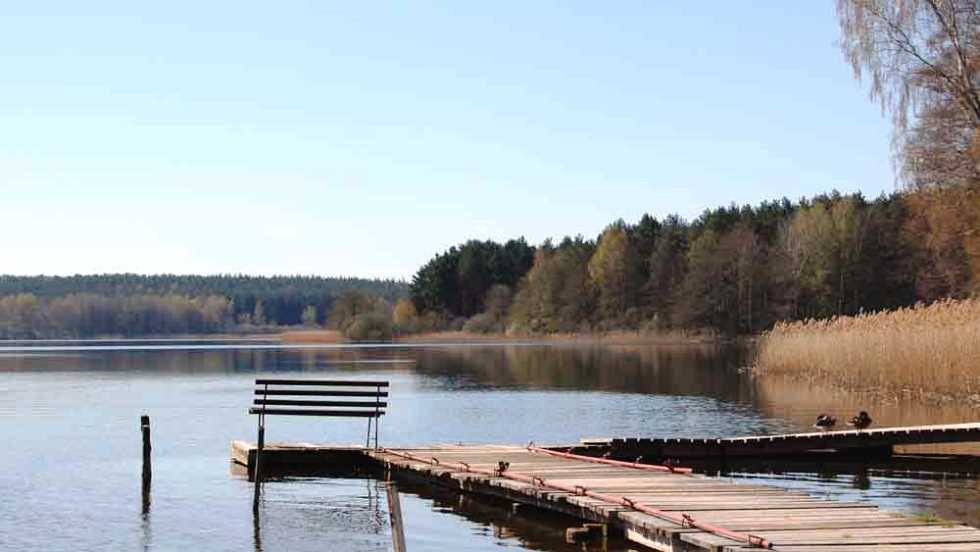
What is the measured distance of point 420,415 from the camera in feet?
115

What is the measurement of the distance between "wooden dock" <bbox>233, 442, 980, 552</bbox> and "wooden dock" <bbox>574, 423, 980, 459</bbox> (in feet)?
5.98

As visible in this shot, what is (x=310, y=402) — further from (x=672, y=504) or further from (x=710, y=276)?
(x=710, y=276)

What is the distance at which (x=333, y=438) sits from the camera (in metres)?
29.3

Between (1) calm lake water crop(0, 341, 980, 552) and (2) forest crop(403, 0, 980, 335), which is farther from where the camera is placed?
(2) forest crop(403, 0, 980, 335)

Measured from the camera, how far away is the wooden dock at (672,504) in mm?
13445

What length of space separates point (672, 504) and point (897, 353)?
68.9 feet

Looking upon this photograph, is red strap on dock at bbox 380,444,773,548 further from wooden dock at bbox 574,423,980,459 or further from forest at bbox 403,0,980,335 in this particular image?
forest at bbox 403,0,980,335

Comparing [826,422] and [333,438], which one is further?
[333,438]

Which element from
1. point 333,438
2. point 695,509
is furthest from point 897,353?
point 695,509

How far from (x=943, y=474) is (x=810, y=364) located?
66.4 feet

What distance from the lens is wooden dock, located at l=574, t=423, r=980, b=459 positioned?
2369 centimetres

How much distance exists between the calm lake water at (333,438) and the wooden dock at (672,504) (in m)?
0.42

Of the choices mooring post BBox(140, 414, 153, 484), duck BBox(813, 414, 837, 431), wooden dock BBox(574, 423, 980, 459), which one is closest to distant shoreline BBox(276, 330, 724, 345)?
duck BBox(813, 414, 837, 431)

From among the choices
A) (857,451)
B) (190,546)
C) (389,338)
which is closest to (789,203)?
(389,338)
